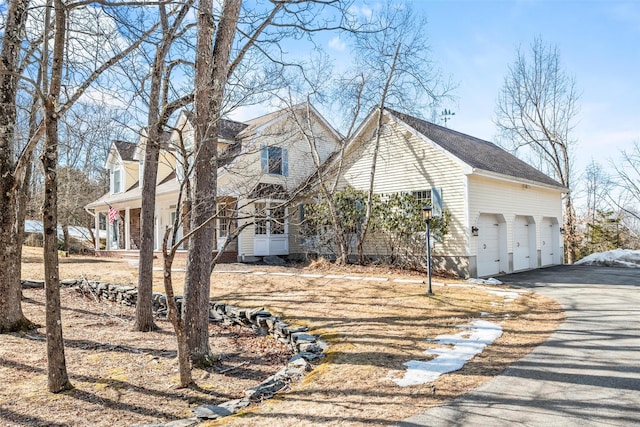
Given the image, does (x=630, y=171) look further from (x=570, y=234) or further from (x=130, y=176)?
(x=130, y=176)

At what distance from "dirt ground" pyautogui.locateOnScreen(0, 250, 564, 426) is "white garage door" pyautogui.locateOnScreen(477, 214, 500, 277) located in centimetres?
307

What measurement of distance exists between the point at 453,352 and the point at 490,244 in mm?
9784

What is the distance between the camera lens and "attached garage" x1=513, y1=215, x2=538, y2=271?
15461 millimetres

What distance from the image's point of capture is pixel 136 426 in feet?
13.3

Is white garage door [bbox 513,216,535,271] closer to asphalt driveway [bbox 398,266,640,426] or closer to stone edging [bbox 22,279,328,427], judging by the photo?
asphalt driveway [bbox 398,266,640,426]

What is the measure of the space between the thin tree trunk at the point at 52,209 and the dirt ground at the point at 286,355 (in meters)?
0.71

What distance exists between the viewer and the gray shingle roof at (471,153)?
46.3ft

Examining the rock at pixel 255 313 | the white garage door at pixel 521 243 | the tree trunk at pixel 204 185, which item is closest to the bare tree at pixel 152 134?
the tree trunk at pixel 204 185

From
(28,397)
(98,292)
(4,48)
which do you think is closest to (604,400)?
(28,397)

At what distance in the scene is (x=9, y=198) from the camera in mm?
7410

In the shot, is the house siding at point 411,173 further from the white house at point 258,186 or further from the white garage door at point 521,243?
the white garage door at point 521,243

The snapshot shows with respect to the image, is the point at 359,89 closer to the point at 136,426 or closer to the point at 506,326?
the point at 506,326

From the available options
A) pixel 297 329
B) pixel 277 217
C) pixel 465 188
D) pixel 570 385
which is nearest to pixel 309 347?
pixel 297 329

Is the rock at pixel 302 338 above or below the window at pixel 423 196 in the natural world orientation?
below
